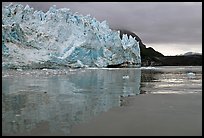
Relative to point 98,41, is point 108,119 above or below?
below

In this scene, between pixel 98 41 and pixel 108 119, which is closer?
pixel 108 119

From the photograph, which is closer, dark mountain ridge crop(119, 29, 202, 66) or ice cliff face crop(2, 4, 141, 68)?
ice cliff face crop(2, 4, 141, 68)

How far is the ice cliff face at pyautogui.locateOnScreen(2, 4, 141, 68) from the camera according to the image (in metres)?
40.4

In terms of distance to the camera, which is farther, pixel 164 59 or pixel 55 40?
pixel 164 59

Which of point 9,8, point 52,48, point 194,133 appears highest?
point 9,8

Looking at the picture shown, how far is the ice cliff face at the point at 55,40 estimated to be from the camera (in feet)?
133

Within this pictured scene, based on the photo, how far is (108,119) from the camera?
7105mm

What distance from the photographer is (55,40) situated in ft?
152

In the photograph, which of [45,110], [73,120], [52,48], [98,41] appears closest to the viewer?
[73,120]

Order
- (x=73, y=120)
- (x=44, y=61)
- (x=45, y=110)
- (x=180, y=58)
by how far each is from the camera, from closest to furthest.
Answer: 1. (x=73, y=120)
2. (x=45, y=110)
3. (x=44, y=61)
4. (x=180, y=58)

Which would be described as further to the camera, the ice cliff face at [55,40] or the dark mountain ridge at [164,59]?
the dark mountain ridge at [164,59]

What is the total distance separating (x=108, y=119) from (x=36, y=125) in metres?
1.68

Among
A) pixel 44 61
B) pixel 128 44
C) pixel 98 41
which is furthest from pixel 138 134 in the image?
pixel 128 44

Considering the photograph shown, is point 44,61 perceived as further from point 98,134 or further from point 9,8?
point 98,134
